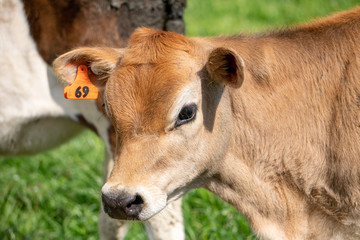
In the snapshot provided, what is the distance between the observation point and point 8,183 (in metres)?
6.66

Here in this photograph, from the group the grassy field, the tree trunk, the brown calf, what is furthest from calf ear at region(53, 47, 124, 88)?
the grassy field

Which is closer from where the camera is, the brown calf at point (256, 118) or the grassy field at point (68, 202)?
the brown calf at point (256, 118)

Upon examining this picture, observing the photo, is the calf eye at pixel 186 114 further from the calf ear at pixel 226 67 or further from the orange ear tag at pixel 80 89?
the orange ear tag at pixel 80 89

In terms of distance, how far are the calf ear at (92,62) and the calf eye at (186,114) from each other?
0.65 m

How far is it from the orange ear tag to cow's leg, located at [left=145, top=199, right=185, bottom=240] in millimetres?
1223

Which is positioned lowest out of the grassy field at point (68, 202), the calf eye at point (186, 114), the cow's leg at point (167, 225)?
the grassy field at point (68, 202)

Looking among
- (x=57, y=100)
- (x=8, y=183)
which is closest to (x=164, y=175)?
(x=57, y=100)

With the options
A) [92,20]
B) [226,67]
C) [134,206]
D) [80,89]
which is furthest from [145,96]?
[92,20]

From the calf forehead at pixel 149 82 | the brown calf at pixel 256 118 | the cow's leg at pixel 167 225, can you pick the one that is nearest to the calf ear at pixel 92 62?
the brown calf at pixel 256 118

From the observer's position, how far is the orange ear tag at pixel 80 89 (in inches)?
163

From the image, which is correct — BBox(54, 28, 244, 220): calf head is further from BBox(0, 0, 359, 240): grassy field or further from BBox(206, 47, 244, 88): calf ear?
BBox(0, 0, 359, 240): grassy field

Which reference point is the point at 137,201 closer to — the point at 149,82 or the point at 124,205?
the point at 124,205

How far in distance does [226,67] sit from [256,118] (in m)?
0.49

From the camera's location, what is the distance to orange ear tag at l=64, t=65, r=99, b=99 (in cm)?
415
